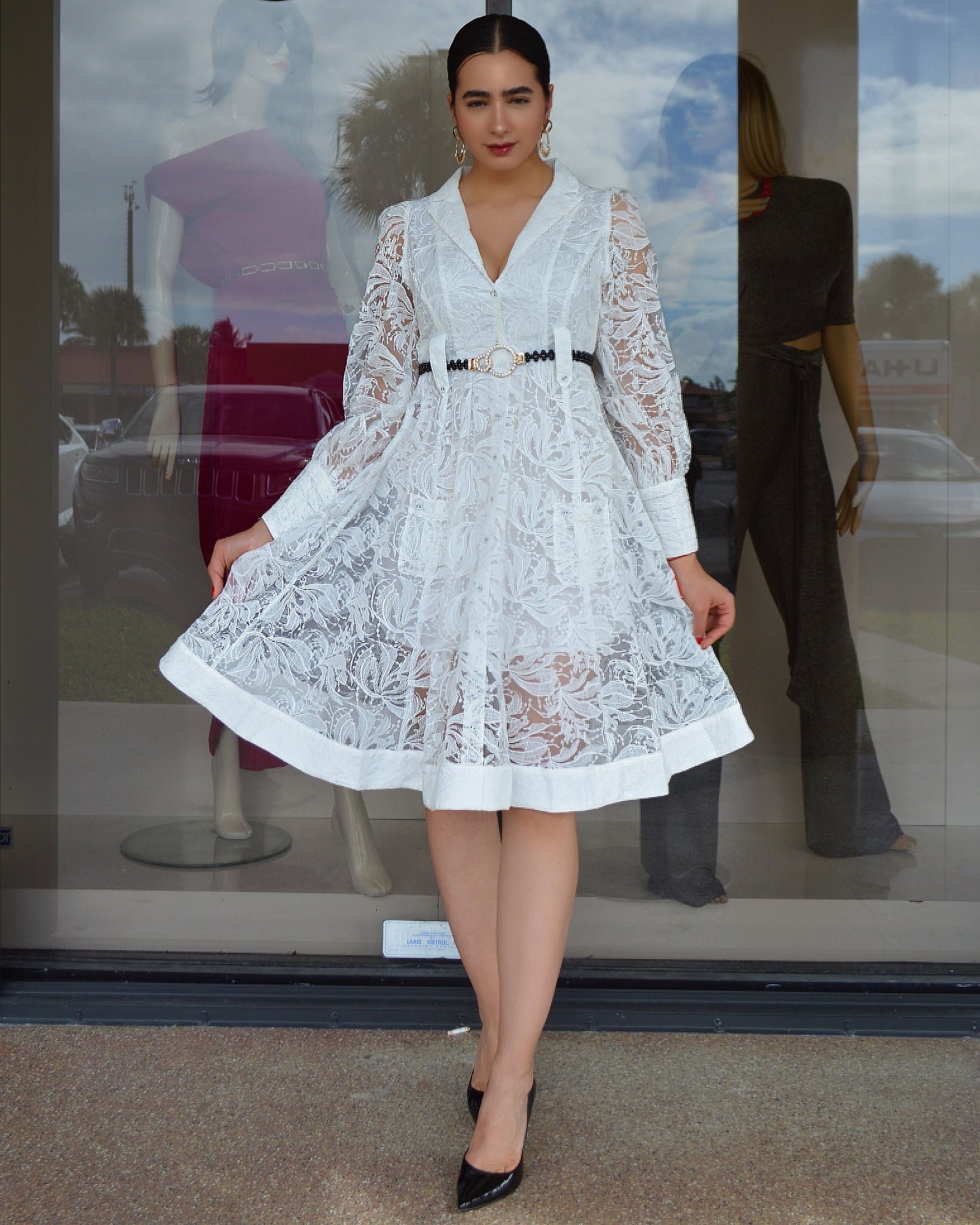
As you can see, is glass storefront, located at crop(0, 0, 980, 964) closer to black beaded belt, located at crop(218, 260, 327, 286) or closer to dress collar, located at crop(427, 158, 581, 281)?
black beaded belt, located at crop(218, 260, 327, 286)

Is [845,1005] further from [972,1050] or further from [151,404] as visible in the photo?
[151,404]

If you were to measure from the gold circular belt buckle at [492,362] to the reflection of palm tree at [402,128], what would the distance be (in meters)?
0.87

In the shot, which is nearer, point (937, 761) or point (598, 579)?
point (598, 579)

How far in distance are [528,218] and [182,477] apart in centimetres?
109

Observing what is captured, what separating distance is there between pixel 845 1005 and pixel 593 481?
1.28m

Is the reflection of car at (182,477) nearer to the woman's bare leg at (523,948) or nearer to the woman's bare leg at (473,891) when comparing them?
the woman's bare leg at (473,891)

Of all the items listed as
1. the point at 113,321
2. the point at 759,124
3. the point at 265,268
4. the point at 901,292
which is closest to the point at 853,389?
the point at 901,292

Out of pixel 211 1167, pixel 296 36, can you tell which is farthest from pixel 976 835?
pixel 296 36

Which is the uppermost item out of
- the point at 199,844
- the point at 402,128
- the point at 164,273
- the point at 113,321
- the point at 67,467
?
the point at 402,128

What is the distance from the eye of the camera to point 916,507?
261 centimetres

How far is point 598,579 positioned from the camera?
5.94ft

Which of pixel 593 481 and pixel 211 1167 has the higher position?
pixel 593 481

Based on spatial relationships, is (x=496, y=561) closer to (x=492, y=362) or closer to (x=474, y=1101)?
(x=492, y=362)

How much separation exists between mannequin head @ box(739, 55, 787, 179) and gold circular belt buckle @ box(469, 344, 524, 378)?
104 centimetres
